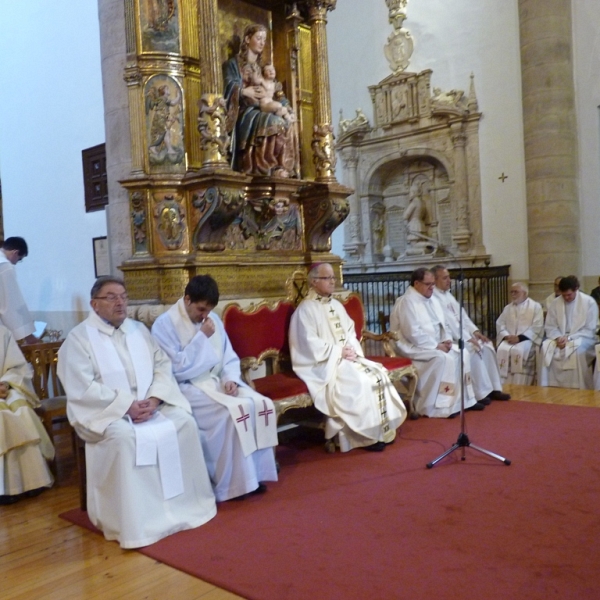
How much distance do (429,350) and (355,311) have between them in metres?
0.80

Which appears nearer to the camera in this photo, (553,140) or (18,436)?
(18,436)

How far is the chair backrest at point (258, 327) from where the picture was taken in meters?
4.90

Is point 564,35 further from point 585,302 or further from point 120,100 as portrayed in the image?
point 120,100

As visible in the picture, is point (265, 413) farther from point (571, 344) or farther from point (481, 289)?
point (481, 289)

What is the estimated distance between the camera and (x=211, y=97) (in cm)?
492

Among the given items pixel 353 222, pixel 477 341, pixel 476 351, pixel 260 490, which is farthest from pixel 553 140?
pixel 260 490

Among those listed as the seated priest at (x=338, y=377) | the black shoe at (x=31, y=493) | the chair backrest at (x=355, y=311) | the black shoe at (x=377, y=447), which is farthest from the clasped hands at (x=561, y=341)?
the black shoe at (x=31, y=493)

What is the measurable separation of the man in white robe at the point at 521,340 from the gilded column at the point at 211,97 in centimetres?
448

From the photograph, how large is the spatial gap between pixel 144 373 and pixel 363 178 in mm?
10330

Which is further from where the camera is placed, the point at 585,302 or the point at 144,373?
the point at 585,302

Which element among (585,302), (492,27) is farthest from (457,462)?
(492,27)

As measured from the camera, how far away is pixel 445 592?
2658 millimetres

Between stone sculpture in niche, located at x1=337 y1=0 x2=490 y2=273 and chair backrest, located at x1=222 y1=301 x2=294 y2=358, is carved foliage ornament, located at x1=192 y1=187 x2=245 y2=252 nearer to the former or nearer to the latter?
chair backrest, located at x1=222 y1=301 x2=294 y2=358

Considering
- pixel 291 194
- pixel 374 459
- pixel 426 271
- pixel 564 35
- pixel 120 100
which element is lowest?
pixel 374 459
